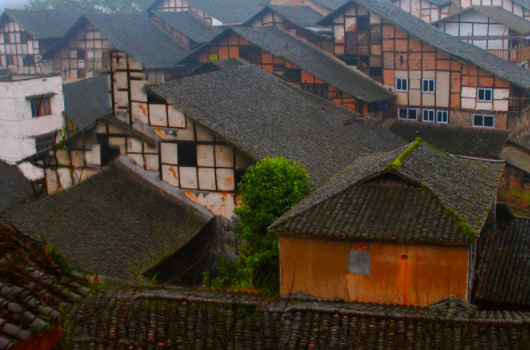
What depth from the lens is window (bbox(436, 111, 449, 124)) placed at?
33.7 metres

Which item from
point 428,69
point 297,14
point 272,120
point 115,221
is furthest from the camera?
point 297,14

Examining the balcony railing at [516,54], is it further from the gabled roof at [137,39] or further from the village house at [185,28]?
the gabled roof at [137,39]

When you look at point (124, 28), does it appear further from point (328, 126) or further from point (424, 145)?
point (424, 145)

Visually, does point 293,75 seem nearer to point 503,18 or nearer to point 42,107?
point 42,107

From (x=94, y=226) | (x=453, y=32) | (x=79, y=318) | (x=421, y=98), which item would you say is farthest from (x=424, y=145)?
(x=453, y=32)

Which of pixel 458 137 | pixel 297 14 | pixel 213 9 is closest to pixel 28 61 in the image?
pixel 213 9

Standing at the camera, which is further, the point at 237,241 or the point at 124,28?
the point at 124,28

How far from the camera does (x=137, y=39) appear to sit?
43719 mm

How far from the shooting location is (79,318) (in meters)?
9.64

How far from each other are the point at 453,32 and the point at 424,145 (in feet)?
80.7

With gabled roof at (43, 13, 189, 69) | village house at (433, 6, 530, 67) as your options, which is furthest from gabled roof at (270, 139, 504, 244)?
→ gabled roof at (43, 13, 189, 69)

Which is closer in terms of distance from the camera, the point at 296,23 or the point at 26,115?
the point at 26,115

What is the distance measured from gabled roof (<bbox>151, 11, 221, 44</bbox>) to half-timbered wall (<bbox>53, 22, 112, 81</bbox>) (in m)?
5.26

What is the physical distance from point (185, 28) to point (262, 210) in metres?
30.2
